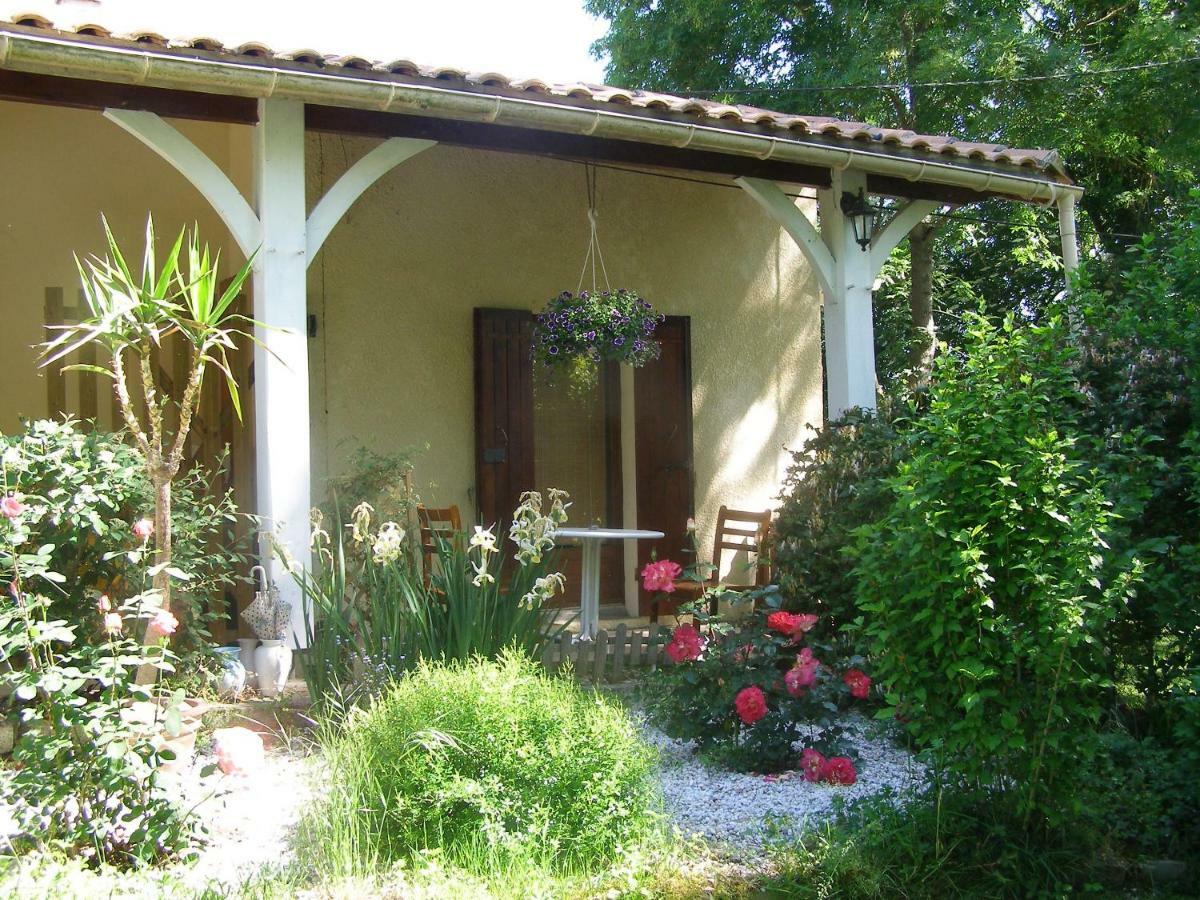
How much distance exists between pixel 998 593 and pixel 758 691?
1126 mm

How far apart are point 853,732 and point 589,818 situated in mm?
1421

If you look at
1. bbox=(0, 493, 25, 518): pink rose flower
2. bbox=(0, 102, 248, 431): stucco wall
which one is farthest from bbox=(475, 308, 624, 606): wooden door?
bbox=(0, 493, 25, 518): pink rose flower

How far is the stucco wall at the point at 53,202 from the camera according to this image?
7418 mm

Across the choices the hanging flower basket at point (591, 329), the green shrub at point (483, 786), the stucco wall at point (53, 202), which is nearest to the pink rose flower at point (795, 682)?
the green shrub at point (483, 786)

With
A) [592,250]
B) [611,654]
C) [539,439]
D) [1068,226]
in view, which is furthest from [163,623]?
[1068,226]

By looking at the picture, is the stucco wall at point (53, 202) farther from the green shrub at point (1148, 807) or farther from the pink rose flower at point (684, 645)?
the green shrub at point (1148, 807)

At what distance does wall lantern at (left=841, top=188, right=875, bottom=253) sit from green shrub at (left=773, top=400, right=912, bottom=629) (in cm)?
132

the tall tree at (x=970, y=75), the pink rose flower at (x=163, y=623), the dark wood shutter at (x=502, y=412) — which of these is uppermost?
the tall tree at (x=970, y=75)

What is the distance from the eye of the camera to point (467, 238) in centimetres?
714

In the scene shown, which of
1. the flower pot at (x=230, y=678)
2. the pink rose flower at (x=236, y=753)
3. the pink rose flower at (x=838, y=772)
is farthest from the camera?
the flower pot at (x=230, y=678)

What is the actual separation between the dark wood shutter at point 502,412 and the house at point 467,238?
0.02 m

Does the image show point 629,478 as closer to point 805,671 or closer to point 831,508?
point 831,508

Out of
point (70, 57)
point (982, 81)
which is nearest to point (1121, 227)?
point (982, 81)

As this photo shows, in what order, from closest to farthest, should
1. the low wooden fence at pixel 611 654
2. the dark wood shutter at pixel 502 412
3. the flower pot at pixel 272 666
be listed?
1. the flower pot at pixel 272 666
2. the low wooden fence at pixel 611 654
3. the dark wood shutter at pixel 502 412
